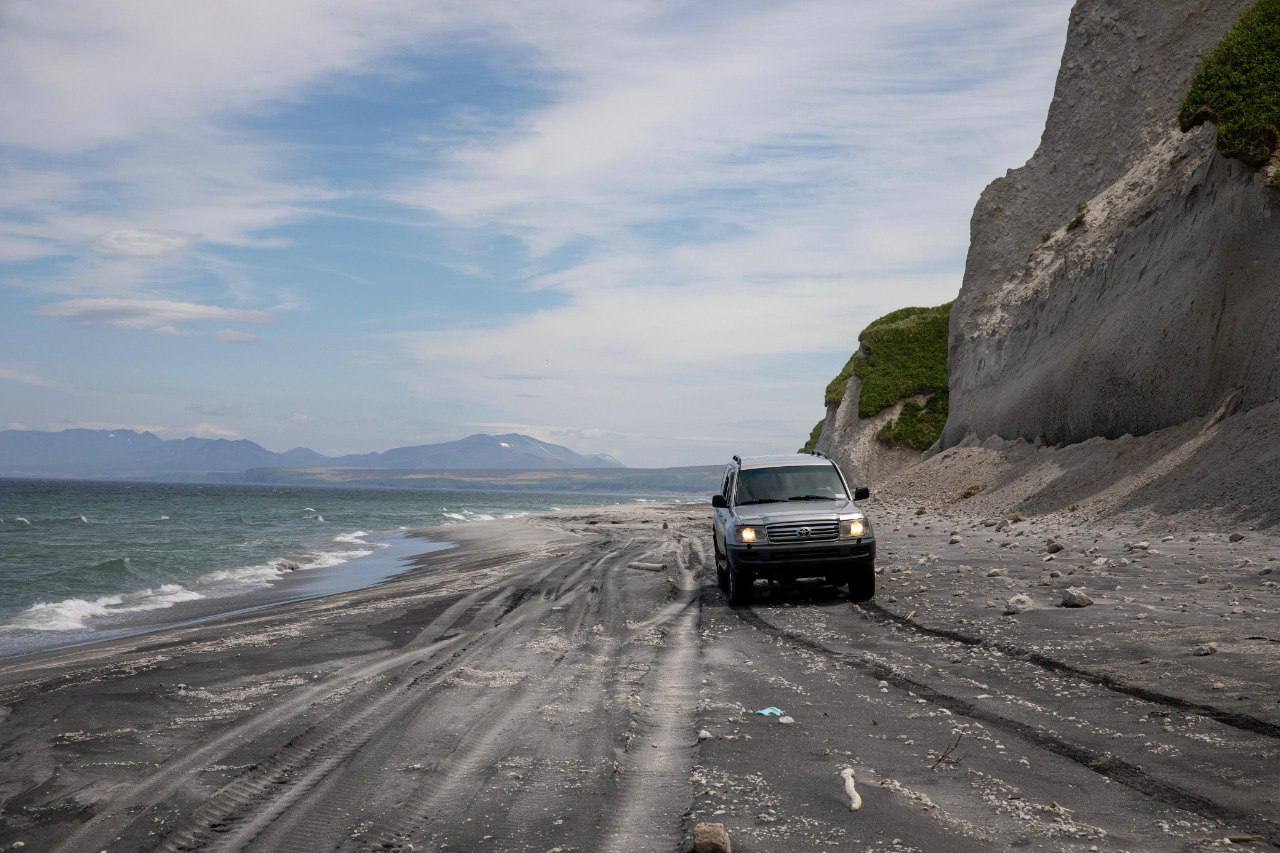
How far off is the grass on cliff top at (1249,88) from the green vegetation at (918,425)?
1001 inches

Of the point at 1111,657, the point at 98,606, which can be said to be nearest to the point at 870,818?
the point at 1111,657

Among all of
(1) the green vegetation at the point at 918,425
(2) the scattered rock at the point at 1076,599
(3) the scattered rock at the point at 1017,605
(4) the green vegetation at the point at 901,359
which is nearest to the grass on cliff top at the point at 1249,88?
(2) the scattered rock at the point at 1076,599

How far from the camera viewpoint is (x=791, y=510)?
14.8 meters

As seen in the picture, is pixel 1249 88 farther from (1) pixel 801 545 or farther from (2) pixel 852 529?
(1) pixel 801 545

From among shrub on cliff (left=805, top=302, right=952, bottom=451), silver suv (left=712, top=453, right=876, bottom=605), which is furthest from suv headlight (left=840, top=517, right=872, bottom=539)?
shrub on cliff (left=805, top=302, right=952, bottom=451)

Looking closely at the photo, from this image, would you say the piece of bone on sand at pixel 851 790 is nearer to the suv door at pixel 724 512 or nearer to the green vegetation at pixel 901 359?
the suv door at pixel 724 512

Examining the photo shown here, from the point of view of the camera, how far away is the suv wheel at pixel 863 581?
14.2 meters

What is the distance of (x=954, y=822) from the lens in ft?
17.0

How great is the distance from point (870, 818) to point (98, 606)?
20317 mm

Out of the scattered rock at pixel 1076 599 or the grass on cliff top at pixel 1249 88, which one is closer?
the scattered rock at pixel 1076 599

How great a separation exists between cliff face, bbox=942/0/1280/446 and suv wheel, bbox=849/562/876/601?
37.4 feet

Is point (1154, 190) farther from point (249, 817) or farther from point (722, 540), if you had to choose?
point (249, 817)

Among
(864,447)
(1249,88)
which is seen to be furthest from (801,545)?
(864,447)

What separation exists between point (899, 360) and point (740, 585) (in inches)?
1602
